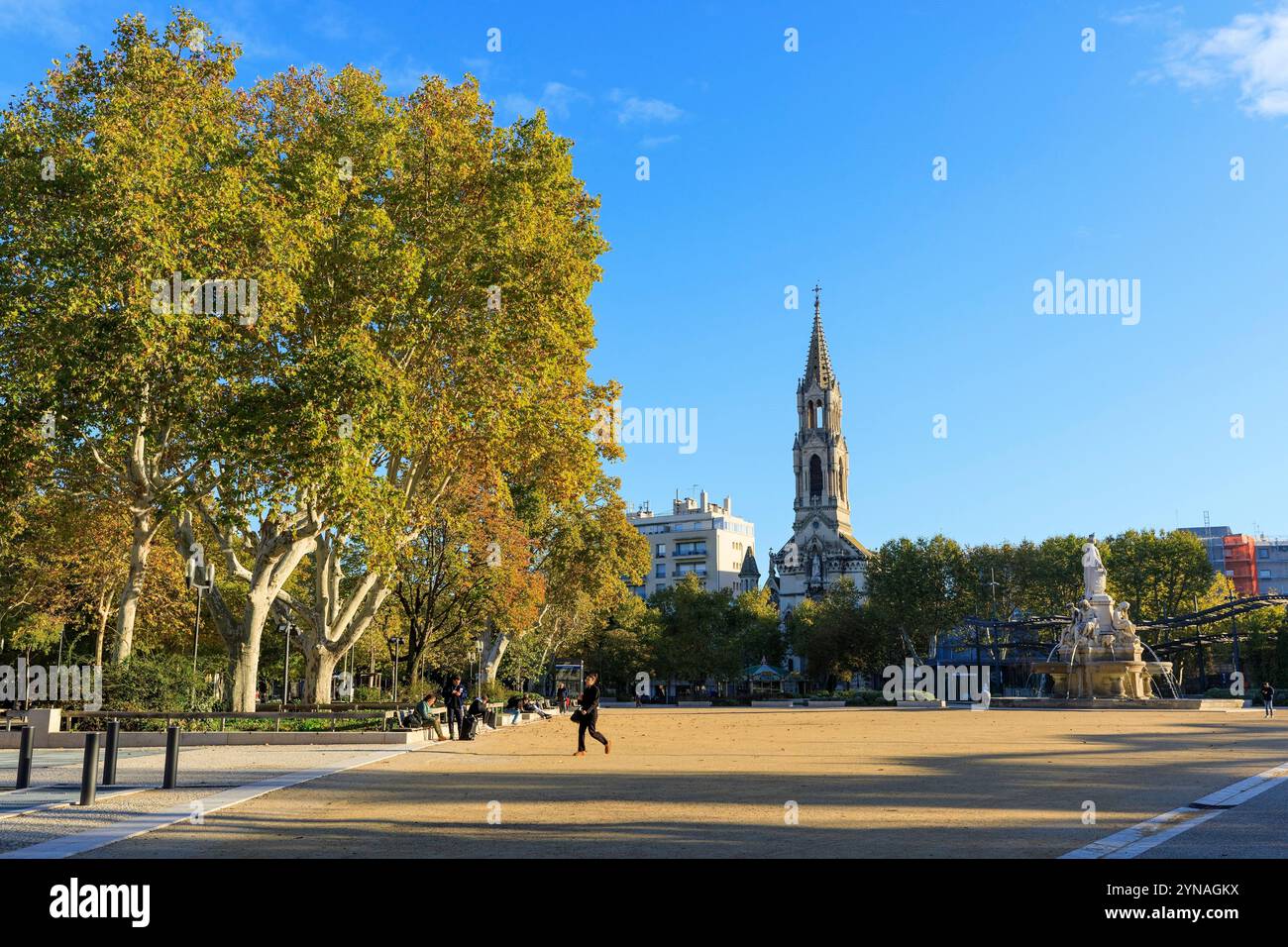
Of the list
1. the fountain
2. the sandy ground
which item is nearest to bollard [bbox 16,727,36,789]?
the sandy ground

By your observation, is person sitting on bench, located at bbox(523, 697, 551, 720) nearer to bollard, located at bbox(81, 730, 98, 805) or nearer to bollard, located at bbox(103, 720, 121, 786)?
bollard, located at bbox(103, 720, 121, 786)

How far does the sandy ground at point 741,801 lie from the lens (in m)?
9.84

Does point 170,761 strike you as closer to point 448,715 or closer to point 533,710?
point 448,715

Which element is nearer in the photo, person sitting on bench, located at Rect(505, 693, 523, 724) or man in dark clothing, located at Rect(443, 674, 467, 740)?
man in dark clothing, located at Rect(443, 674, 467, 740)

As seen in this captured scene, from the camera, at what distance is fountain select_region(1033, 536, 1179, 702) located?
49.3m

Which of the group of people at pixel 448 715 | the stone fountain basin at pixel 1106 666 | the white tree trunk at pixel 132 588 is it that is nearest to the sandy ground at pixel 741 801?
the group of people at pixel 448 715

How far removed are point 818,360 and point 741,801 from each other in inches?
5586

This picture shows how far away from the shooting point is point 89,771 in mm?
13500

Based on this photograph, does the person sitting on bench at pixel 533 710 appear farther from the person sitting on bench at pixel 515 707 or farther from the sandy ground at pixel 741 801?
the sandy ground at pixel 741 801

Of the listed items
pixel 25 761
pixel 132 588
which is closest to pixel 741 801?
pixel 25 761

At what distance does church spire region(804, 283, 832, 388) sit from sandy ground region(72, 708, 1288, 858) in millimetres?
127062

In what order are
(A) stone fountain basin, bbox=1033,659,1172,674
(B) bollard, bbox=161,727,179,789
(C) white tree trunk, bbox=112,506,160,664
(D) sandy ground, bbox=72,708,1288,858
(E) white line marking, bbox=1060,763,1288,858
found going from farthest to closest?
(A) stone fountain basin, bbox=1033,659,1172,674
(C) white tree trunk, bbox=112,506,160,664
(B) bollard, bbox=161,727,179,789
(D) sandy ground, bbox=72,708,1288,858
(E) white line marking, bbox=1060,763,1288,858
